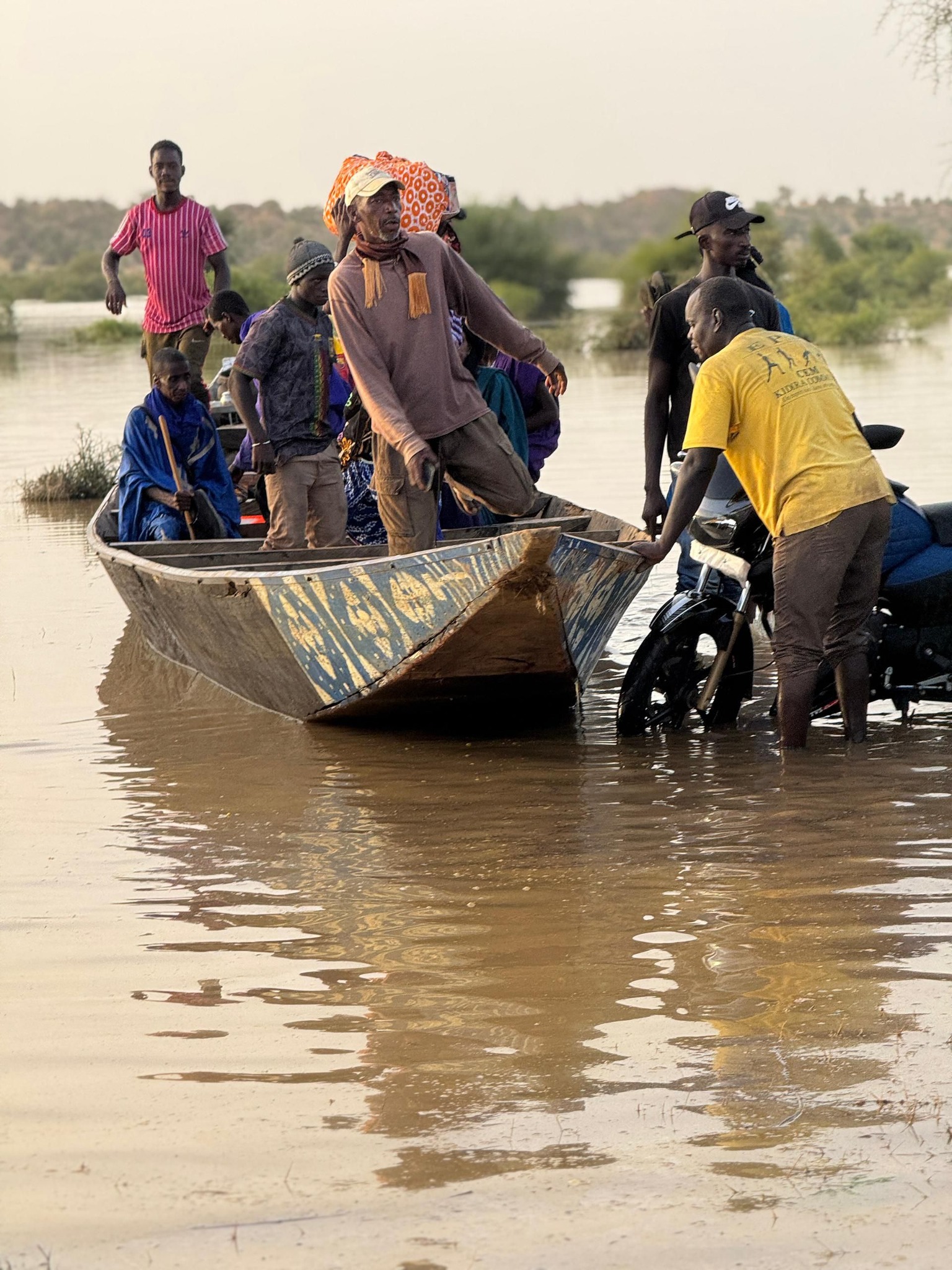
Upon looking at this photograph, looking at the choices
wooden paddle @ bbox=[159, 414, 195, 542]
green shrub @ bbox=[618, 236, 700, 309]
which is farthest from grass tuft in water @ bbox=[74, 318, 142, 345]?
wooden paddle @ bbox=[159, 414, 195, 542]

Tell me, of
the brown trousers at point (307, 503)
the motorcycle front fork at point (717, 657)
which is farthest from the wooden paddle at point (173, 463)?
the motorcycle front fork at point (717, 657)

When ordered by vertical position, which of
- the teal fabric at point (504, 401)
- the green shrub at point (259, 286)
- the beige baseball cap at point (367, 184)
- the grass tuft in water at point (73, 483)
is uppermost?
the green shrub at point (259, 286)

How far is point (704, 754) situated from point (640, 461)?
9803mm

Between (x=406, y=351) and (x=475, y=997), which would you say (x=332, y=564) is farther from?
(x=475, y=997)

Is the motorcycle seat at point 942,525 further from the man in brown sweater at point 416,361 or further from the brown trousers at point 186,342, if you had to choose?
the brown trousers at point 186,342

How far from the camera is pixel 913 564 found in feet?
19.6

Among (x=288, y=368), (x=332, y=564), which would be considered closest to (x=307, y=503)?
(x=332, y=564)

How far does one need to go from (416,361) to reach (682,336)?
105 cm

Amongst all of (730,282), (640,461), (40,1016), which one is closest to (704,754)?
(730,282)

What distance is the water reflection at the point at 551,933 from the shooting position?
10.9 ft

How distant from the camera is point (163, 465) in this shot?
8.76 metres

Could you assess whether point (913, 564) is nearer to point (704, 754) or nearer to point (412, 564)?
point (704, 754)

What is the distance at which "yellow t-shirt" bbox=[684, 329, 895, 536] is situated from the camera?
5.47 m

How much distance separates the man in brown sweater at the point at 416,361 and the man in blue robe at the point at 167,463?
2.45m
